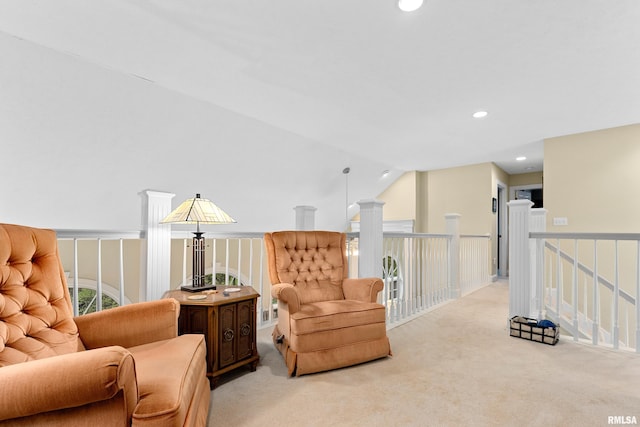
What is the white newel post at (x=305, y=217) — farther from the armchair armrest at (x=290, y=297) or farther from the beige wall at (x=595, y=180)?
the beige wall at (x=595, y=180)

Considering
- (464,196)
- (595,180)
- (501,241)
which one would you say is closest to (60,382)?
(595,180)

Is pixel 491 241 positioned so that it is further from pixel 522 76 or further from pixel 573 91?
pixel 522 76

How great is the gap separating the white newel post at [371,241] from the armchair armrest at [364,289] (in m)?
0.45

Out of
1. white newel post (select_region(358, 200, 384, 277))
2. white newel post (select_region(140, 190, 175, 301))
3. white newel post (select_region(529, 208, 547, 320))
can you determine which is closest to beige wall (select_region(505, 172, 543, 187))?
white newel post (select_region(529, 208, 547, 320))

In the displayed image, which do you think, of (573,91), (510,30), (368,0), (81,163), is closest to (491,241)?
(573,91)

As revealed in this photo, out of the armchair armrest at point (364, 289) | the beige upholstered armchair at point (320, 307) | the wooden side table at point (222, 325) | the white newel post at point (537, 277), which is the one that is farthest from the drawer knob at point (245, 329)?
the white newel post at point (537, 277)

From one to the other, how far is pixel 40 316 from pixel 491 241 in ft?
21.8

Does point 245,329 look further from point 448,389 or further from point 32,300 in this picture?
point 448,389

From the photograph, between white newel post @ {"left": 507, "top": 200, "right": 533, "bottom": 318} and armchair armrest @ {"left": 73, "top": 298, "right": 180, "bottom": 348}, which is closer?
armchair armrest @ {"left": 73, "top": 298, "right": 180, "bottom": 348}

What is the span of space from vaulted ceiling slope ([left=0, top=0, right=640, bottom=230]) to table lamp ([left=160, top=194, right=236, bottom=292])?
1219 millimetres

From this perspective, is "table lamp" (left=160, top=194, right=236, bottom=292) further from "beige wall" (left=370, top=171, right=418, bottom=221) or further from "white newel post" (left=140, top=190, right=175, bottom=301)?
"beige wall" (left=370, top=171, right=418, bottom=221)

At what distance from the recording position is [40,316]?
52.9 inches

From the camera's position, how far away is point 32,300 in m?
1.35

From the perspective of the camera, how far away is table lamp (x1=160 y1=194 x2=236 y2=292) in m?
2.05
